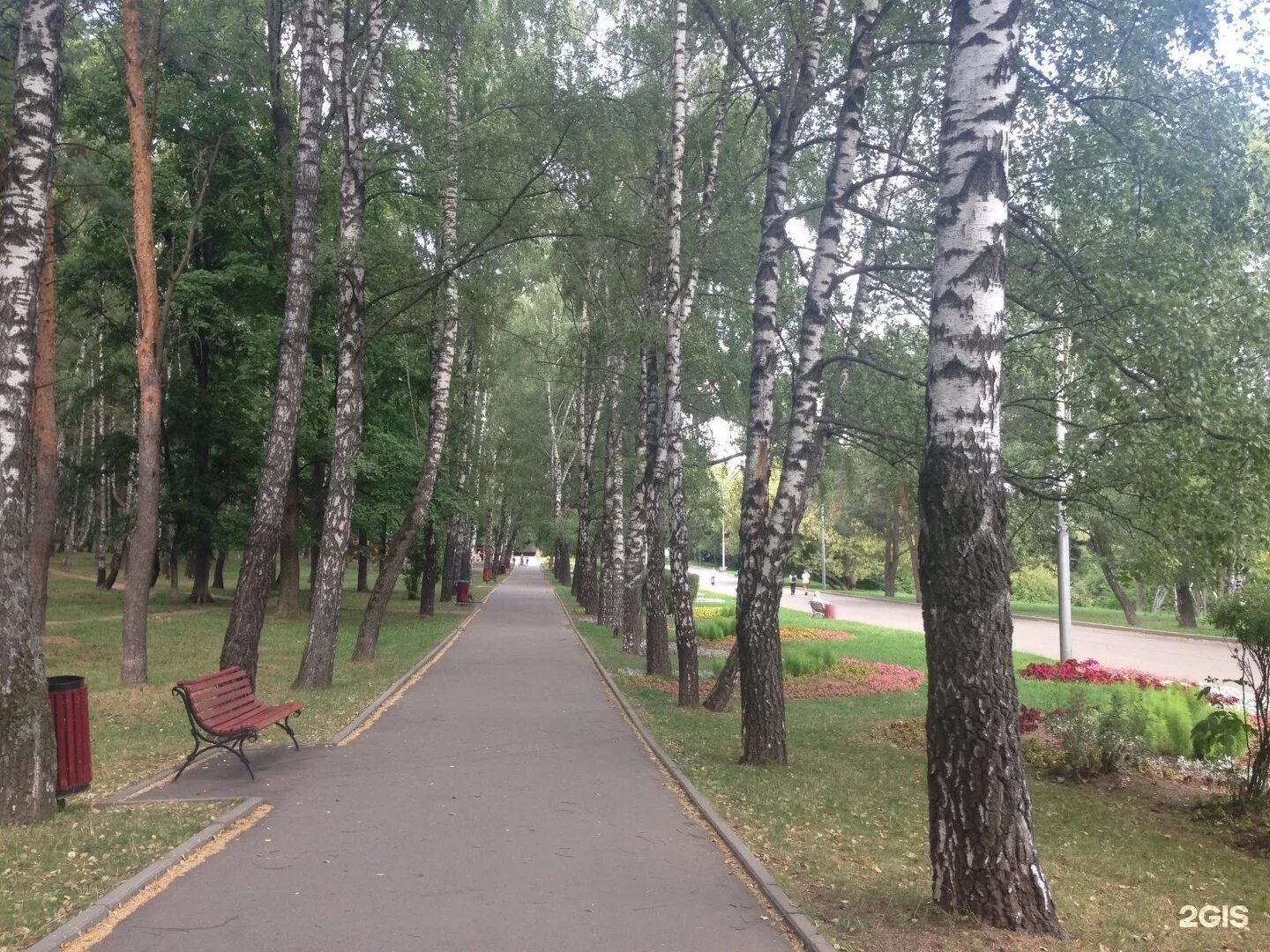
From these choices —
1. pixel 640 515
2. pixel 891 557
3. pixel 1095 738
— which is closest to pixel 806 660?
pixel 640 515

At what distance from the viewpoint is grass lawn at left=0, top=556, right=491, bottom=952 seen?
4.91m

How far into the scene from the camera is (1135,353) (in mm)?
7645

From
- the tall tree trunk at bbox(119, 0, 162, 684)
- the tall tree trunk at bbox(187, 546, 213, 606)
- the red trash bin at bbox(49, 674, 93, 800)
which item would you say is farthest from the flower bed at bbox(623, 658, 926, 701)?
the tall tree trunk at bbox(187, 546, 213, 606)

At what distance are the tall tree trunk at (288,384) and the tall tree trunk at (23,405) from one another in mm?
5078

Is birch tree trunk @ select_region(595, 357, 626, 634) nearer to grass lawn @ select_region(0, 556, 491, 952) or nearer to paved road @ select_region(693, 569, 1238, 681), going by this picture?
grass lawn @ select_region(0, 556, 491, 952)

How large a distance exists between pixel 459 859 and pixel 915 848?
10.1 ft

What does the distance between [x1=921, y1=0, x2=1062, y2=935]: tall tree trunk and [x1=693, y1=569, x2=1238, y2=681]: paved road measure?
12.7 m

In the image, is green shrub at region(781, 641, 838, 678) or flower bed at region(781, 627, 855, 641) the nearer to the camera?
green shrub at region(781, 641, 838, 678)

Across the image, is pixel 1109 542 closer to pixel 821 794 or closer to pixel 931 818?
pixel 821 794

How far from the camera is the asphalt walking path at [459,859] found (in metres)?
4.46

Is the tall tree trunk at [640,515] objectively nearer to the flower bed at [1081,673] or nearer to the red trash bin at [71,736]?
the flower bed at [1081,673]

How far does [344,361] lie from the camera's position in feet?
42.8

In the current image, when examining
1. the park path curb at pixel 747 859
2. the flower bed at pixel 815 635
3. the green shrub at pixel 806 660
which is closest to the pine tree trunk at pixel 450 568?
the flower bed at pixel 815 635

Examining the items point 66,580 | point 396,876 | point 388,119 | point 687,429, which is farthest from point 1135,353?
point 66,580
